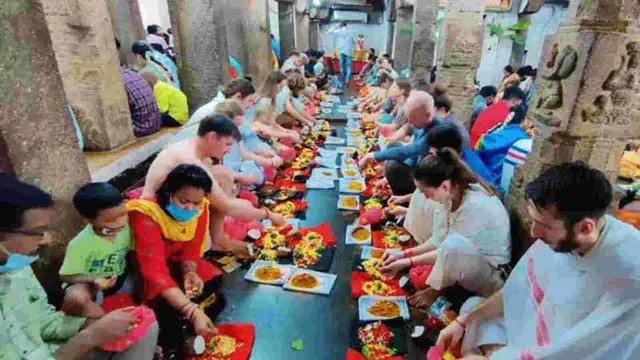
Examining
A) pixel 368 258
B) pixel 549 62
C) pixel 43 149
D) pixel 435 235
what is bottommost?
pixel 368 258

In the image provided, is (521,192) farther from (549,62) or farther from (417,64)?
(417,64)

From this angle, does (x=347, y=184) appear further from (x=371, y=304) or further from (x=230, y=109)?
(x=371, y=304)

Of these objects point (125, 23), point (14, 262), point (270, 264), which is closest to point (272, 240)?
point (270, 264)

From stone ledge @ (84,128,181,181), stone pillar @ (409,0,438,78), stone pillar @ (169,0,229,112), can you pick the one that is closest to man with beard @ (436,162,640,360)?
stone ledge @ (84,128,181,181)

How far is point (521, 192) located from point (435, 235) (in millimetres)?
879

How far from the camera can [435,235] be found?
2771 millimetres

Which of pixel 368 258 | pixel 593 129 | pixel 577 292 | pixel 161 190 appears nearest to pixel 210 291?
pixel 161 190

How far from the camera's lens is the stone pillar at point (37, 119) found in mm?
2027

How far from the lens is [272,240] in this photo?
333cm

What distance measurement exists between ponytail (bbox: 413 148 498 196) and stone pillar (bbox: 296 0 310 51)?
50.1 ft

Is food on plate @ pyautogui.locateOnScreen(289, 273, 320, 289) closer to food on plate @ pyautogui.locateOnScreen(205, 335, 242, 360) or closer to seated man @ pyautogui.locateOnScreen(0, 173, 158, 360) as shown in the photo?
food on plate @ pyautogui.locateOnScreen(205, 335, 242, 360)

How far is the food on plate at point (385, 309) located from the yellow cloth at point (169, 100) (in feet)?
13.6

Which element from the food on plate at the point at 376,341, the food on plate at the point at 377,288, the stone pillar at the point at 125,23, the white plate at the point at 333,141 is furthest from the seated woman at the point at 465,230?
the stone pillar at the point at 125,23

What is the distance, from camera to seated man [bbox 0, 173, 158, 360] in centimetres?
137
